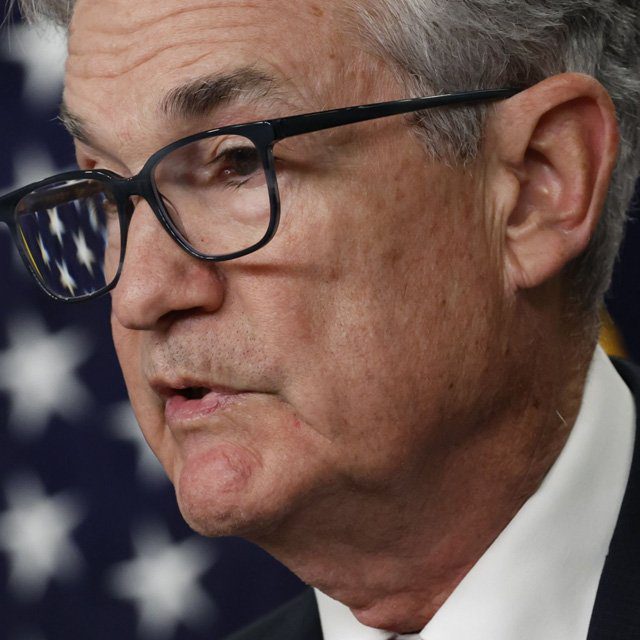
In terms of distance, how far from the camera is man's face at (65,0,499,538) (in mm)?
1261

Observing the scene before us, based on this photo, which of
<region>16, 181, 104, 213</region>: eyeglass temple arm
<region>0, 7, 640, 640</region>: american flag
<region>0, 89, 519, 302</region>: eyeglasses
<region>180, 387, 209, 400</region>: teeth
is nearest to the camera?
<region>0, 89, 519, 302</region>: eyeglasses

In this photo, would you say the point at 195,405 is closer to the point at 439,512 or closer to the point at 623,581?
the point at 439,512

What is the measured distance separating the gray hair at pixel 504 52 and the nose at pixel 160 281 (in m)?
0.32

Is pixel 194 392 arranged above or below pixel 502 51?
below

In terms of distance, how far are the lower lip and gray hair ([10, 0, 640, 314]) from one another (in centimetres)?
40

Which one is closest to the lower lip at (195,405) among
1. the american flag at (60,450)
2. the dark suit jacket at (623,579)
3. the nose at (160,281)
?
the nose at (160,281)

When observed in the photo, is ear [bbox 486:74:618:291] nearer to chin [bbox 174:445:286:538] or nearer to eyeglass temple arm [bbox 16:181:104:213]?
chin [bbox 174:445:286:538]

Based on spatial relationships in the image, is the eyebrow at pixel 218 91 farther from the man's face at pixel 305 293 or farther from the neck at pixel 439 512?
the neck at pixel 439 512

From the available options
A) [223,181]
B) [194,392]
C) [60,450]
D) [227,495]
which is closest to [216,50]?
[223,181]

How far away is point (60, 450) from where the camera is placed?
2.36 meters

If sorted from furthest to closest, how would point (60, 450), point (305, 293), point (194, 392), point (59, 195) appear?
point (60, 450) → point (59, 195) → point (194, 392) → point (305, 293)

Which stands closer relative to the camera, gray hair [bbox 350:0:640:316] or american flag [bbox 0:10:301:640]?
gray hair [bbox 350:0:640:316]

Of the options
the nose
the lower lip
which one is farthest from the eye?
the lower lip

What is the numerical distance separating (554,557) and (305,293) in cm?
50
